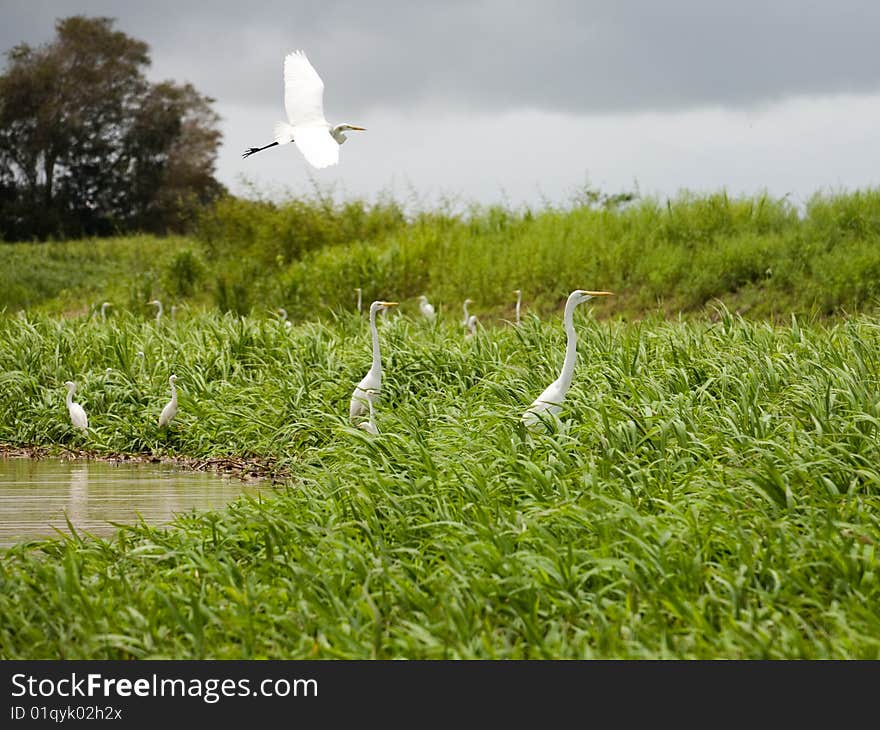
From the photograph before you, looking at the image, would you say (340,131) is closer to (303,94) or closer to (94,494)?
(303,94)

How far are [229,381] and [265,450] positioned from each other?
184cm

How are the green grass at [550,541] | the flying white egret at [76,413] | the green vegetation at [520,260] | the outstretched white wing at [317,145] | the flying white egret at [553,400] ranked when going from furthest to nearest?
1. the green vegetation at [520,260]
2. the flying white egret at [76,413]
3. the outstretched white wing at [317,145]
4. the flying white egret at [553,400]
5. the green grass at [550,541]

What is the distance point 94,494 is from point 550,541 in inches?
175

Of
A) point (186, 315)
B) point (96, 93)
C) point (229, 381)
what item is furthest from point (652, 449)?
point (96, 93)

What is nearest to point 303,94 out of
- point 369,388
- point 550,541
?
point 369,388

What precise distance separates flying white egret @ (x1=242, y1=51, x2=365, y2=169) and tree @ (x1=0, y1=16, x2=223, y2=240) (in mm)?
25553

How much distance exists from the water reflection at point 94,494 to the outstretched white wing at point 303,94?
263 centimetres

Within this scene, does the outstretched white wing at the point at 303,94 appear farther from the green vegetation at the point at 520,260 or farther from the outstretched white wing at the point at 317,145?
the green vegetation at the point at 520,260

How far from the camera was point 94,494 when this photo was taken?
8633 mm

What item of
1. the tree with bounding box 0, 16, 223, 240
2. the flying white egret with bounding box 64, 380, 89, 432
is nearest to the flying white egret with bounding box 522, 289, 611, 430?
the flying white egret with bounding box 64, 380, 89, 432

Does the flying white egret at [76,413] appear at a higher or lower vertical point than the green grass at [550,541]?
higher

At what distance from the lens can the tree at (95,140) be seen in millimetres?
33750

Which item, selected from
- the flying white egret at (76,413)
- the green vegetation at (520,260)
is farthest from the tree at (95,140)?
the flying white egret at (76,413)

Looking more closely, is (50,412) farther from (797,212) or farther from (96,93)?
(96,93)
